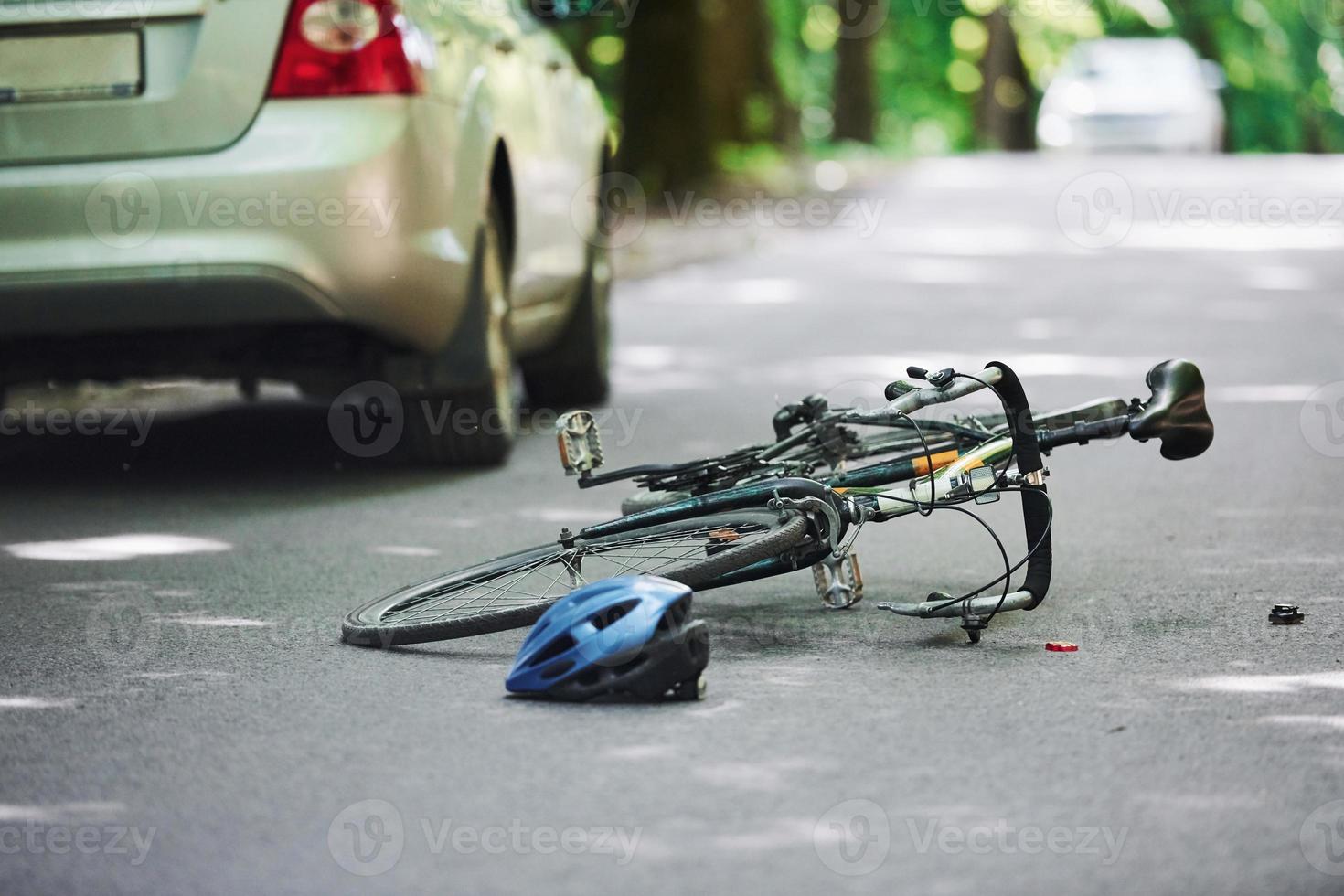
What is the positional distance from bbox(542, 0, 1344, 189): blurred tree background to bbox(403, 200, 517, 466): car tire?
2208 cm

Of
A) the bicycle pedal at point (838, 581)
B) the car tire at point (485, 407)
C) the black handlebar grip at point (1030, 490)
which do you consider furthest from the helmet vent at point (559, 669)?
the car tire at point (485, 407)

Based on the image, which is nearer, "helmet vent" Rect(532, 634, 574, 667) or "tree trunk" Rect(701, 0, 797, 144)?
"helmet vent" Rect(532, 634, 574, 667)

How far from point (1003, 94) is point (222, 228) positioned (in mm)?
46631

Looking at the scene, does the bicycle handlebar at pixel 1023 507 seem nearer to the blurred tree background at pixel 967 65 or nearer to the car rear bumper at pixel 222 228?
the car rear bumper at pixel 222 228

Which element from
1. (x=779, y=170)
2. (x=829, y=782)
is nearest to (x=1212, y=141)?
(x=779, y=170)

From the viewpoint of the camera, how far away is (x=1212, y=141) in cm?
3055

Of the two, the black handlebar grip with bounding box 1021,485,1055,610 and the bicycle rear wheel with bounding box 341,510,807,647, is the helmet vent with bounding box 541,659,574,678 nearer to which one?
the bicycle rear wheel with bounding box 341,510,807,647

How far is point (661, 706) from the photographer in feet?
14.1

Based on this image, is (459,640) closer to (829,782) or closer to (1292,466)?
(829,782)

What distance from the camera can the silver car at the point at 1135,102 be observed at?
30172 mm

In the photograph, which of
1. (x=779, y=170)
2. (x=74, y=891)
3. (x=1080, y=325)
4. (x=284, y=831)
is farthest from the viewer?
(x=779, y=170)

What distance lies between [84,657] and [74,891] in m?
1.66

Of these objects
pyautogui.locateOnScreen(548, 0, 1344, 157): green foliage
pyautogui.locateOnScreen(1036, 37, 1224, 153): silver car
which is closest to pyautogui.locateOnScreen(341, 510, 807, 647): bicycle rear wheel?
pyautogui.locateOnScreen(1036, 37, 1224, 153): silver car

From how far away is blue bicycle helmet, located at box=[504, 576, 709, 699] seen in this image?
13.9 ft
